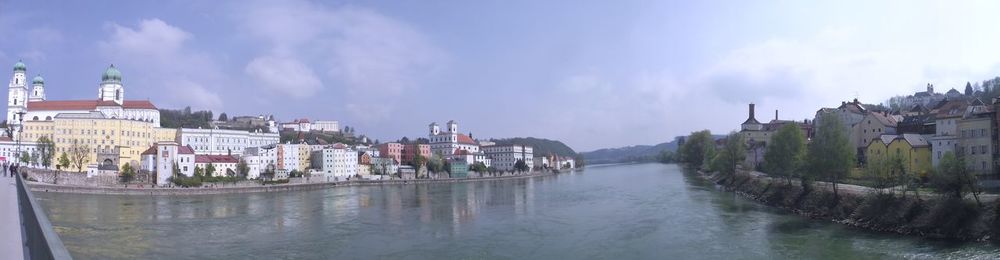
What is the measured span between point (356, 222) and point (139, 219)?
763cm

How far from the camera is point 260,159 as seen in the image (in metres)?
50.3

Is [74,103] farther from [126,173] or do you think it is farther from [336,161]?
[336,161]

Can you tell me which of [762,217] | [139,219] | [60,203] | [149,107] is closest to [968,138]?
[762,217]

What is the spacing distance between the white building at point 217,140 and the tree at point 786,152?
44.5 metres

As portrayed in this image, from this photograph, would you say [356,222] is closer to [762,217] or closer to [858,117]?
[762,217]

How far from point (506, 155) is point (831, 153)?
208 feet

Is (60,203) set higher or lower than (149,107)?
lower

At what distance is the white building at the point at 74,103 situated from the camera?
174 ft

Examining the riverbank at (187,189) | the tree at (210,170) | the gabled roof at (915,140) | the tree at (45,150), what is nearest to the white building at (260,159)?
the tree at (210,170)

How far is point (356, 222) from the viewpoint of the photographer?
21359 millimetres

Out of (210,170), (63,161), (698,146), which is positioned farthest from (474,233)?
(698,146)

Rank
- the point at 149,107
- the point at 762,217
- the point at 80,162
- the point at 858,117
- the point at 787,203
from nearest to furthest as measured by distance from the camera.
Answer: the point at 762,217, the point at 787,203, the point at 858,117, the point at 80,162, the point at 149,107

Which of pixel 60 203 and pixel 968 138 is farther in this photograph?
pixel 60 203

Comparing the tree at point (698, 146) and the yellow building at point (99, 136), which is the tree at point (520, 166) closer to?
the tree at point (698, 146)
